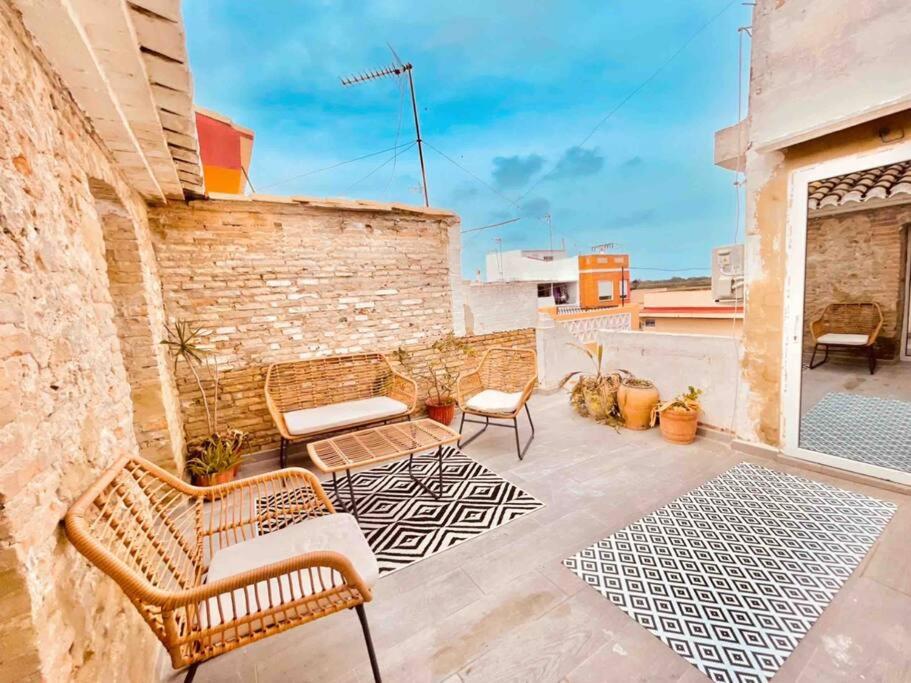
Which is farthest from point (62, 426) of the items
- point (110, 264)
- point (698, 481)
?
point (698, 481)

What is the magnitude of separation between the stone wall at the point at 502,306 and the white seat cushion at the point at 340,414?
6.52 ft

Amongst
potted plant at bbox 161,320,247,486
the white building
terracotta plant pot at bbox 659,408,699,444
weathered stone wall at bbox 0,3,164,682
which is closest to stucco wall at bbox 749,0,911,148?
terracotta plant pot at bbox 659,408,699,444

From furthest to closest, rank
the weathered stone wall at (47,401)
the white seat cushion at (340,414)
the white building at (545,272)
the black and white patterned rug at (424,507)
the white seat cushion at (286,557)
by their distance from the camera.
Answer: the white building at (545,272) < the white seat cushion at (340,414) < the black and white patterned rug at (424,507) < the white seat cushion at (286,557) < the weathered stone wall at (47,401)

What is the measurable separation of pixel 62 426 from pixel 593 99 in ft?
137

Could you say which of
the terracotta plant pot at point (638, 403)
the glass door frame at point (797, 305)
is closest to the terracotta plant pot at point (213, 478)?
the terracotta plant pot at point (638, 403)

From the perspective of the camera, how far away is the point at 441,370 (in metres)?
4.59

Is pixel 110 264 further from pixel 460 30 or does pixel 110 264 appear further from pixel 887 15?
pixel 460 30

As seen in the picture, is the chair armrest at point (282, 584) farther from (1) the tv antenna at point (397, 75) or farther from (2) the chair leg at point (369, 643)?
(1) the tv antenna at point (397, 75)

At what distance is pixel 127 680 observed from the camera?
127cm

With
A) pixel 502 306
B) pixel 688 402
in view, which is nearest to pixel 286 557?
pixel 688 402

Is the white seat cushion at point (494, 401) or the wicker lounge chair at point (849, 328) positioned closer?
the white seat cushion at point (494, 401)

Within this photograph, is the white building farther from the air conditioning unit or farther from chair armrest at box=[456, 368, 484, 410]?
chair armrest at box=[456, 368, 484, 410]

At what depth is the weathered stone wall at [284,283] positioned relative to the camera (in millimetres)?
3320

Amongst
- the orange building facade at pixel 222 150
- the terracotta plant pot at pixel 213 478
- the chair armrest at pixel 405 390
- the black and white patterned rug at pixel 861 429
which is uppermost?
the orange building facade at pixel 222 150
